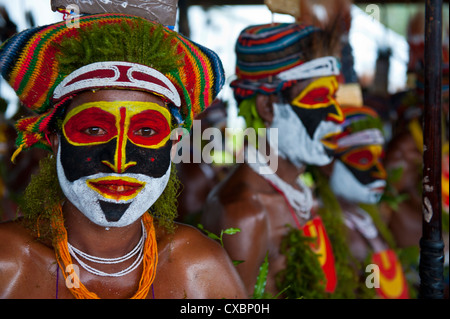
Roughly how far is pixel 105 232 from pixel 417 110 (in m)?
4.65

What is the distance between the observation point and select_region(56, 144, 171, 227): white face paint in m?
2.13

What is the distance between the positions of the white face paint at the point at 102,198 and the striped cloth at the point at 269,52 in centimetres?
162

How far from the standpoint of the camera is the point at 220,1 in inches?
200

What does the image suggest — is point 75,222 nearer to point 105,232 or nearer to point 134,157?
point 105,232

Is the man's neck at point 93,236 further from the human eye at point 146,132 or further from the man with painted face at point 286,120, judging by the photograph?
the man with painted face at point 286,120

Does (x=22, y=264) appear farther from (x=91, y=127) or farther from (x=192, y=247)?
(x=192, y=247)

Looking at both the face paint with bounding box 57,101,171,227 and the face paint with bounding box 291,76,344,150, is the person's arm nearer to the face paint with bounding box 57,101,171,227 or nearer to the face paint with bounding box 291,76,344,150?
the face paint with bounding box 291,76,344,150

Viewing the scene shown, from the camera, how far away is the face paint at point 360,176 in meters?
4.65

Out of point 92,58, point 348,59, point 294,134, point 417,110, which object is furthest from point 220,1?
point 92,58

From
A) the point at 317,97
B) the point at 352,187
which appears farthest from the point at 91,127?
the point at 352,187

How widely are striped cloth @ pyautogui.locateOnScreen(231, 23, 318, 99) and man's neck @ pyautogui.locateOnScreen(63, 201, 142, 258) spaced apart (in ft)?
5.57

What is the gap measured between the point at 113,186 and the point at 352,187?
3.01 m

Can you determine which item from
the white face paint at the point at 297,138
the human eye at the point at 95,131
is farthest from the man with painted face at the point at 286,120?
the human eye at the point at 95,131

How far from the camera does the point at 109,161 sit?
2105 millimetres
